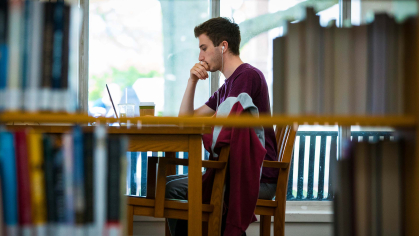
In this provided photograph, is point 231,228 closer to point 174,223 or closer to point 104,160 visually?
point 174,223

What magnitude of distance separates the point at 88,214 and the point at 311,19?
26.0 inches

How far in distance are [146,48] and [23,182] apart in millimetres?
2395

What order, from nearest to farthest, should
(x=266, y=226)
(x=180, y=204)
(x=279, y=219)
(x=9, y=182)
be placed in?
(x=9, y=182) → (x=180, y=204) → (x=279, y=219) → (x=266, y=226)

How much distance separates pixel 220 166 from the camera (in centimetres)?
163

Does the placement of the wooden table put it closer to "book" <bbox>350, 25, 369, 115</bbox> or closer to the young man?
the young man

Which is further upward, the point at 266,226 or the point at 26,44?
the point at 26,44

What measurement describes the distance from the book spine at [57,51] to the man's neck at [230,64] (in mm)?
1555

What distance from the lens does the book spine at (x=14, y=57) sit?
85 centimetres

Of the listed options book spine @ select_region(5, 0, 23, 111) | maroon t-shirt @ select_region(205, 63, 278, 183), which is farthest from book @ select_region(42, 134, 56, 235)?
maroon t-shirt @ select_region(205, 63, 278, 183)

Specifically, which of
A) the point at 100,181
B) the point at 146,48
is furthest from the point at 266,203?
the point at 146,48

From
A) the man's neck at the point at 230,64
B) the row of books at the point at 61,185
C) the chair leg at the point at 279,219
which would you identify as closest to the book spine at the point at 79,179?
the row of books at the point at 61,185

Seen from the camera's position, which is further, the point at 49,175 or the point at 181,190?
the point at 181,190

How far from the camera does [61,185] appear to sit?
863 millimetres

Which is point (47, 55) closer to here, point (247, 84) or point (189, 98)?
point (247, 84)
